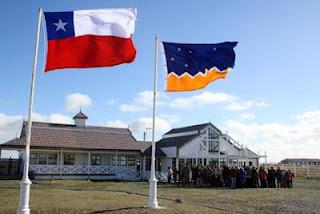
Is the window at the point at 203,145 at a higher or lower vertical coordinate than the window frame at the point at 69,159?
higher

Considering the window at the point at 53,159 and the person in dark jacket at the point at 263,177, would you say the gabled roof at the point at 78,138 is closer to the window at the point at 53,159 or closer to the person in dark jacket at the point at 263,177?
the window at the point at 53,159

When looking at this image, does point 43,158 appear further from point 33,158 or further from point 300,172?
point 300,172

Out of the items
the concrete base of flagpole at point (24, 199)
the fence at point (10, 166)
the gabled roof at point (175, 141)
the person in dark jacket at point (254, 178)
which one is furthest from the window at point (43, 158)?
the concrete base of flagpole at point (24, 199)

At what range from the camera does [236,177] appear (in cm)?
2664

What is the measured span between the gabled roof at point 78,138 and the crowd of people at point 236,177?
34.4 feet

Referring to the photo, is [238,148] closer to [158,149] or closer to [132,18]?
[158,149]

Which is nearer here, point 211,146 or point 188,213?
point 188,213

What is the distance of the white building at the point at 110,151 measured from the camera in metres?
35.2

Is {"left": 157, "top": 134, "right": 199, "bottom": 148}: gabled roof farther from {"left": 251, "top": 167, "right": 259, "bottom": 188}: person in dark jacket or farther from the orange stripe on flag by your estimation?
the orange stripe on flag

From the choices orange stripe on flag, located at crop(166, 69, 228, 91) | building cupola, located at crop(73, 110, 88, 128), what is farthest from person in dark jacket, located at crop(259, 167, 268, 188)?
building cupola, located at crop(73, 110, 88, 128)

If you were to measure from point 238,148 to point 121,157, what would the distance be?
1254 cm

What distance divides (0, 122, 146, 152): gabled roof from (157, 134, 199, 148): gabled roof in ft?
10.2

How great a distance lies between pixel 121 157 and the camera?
39.4 meters

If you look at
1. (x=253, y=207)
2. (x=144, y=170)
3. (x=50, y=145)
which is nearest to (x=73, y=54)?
(x=253, y=207)
